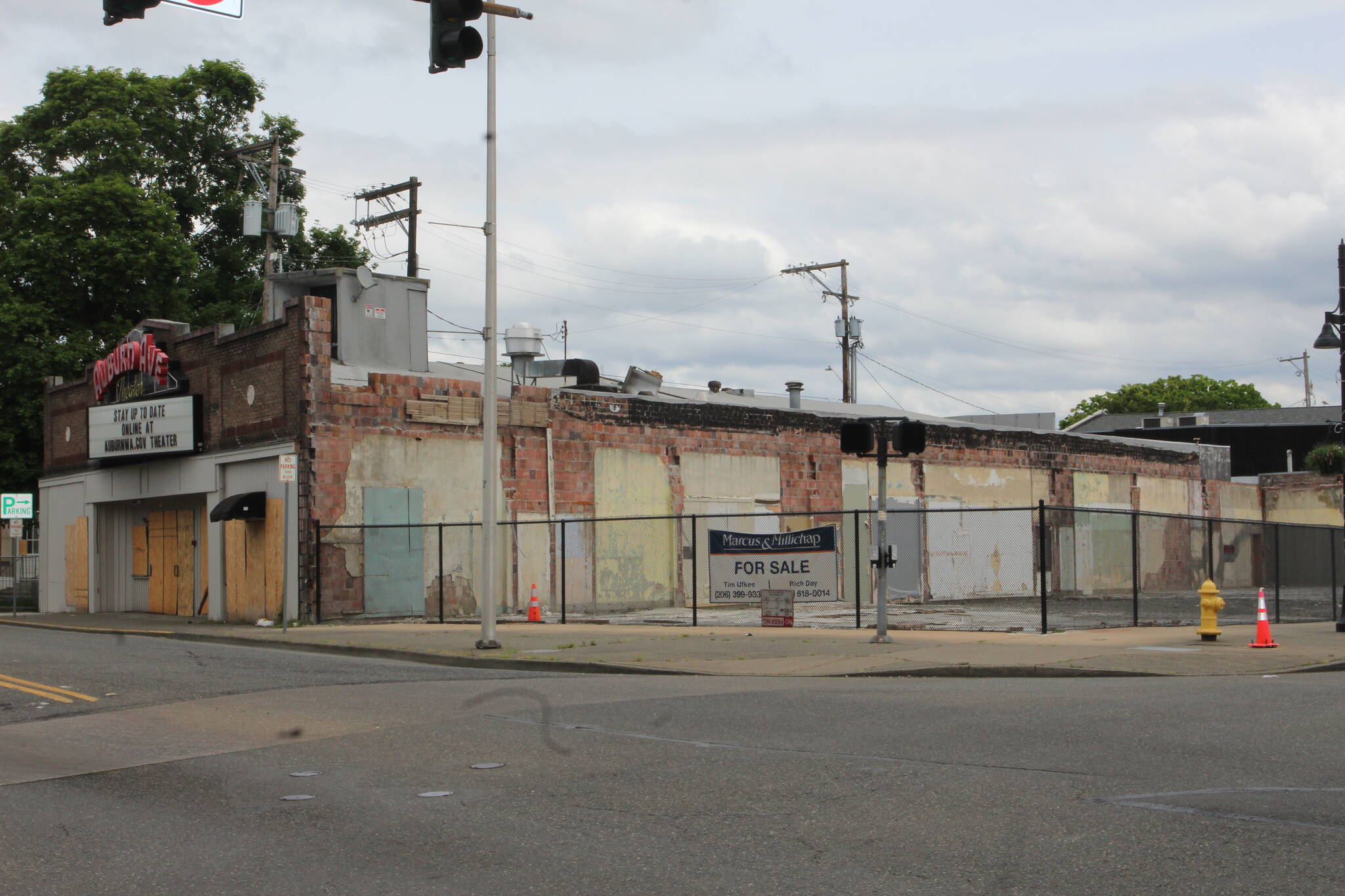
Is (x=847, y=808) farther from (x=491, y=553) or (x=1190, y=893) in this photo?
(x=491, y=553)

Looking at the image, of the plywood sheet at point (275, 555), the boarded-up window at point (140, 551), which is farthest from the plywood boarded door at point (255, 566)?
the boarded-up window at point (140, 551)

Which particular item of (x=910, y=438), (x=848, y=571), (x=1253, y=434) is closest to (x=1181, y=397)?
(x=1253, y=434)

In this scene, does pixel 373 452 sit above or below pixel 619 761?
above

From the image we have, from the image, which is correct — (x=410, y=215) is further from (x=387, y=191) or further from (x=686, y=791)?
(x=686, y=791)

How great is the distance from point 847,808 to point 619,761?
2.19 meters

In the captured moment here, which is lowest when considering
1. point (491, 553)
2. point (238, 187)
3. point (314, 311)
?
point (491, 553)

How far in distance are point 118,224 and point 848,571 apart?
2436 centimetres

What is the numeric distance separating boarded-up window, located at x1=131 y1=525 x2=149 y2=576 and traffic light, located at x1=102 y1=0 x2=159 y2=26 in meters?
25.4

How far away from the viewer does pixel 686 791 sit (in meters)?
8.16

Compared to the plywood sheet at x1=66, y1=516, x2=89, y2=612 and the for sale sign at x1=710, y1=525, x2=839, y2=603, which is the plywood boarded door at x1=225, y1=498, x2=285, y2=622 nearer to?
the plywood sheet at x1=66, y1=516, x2=89, y2=612

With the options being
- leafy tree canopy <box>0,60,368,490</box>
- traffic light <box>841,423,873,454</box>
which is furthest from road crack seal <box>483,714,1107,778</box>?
leafy tree canopy <box>0,60,368,490</box>

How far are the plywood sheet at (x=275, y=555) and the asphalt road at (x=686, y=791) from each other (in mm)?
13086

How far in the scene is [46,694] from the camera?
44.7ft

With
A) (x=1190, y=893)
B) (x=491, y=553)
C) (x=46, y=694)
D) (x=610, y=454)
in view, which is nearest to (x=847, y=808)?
(x=1190, y=893)
